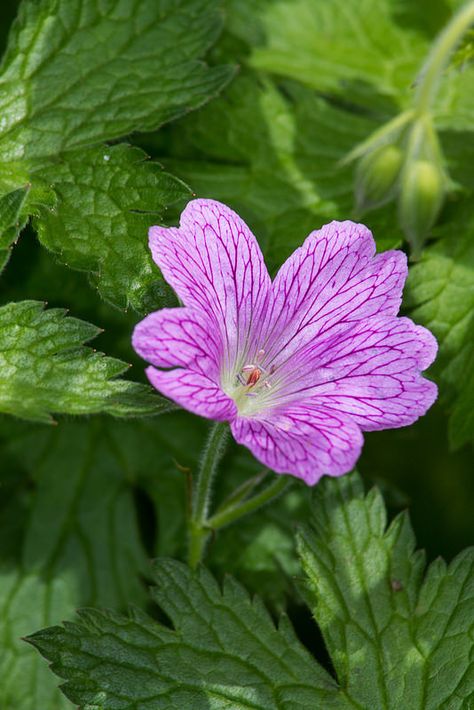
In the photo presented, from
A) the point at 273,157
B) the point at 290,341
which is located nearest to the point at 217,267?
the point at 290,341

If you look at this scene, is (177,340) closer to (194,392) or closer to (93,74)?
(194,392)

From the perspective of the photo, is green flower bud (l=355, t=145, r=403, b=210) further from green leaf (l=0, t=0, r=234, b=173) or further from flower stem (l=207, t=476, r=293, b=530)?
flower stem (l=207, t=476, r=293, b=530)

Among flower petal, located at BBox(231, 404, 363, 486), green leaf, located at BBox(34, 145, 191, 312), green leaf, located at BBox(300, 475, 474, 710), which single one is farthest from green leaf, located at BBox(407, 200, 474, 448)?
green leaf, located at BBox(34, 145, 191, 312)

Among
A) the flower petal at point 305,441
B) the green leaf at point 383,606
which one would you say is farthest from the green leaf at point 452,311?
the flower petal at point 305,441

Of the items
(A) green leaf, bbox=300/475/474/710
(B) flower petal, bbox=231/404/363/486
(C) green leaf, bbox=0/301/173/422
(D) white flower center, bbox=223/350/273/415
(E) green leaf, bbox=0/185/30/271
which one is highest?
(E) green leaf, bbox=0/185/30/271

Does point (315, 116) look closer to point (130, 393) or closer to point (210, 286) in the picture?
point (210, 286)

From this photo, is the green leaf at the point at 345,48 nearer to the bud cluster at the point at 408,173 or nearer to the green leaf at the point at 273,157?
the green leaf at the point at 273,157
